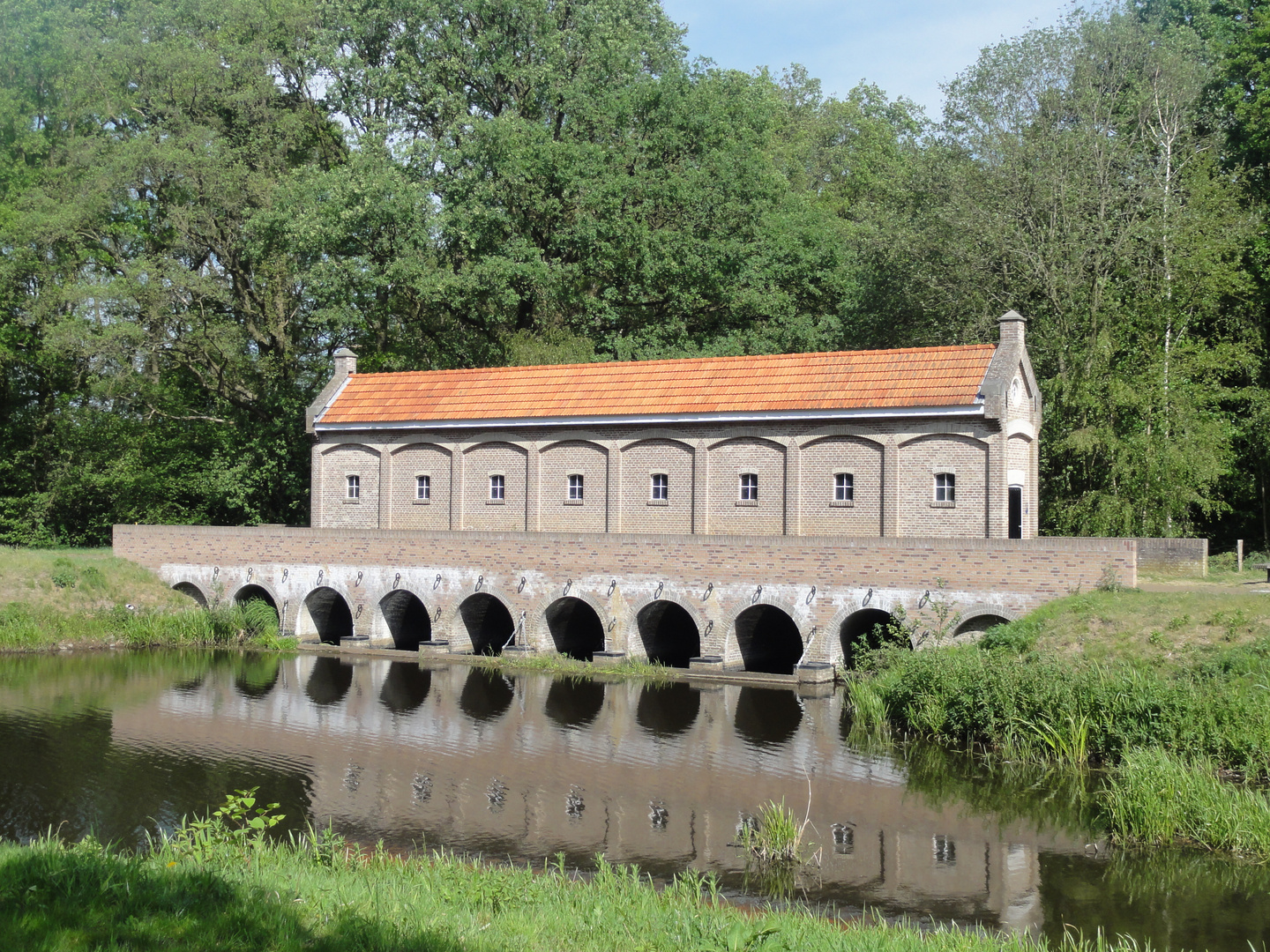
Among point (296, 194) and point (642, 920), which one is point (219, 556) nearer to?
point (296, 194)

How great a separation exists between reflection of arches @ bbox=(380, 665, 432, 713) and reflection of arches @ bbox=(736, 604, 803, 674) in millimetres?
6788

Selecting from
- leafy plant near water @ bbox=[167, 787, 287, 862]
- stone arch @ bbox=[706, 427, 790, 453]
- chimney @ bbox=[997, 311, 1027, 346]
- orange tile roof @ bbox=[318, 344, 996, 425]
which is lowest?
leafy plant near water @ bbox=[167, 787, 287, 862]

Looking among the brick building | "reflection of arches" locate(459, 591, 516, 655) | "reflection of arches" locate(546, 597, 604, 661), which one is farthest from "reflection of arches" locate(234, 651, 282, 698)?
"reflection of arches" locate(546, 597, 604, 661)

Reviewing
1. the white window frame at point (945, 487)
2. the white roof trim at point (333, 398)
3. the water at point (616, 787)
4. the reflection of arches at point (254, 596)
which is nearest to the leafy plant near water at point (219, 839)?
the water at point (616, 787)

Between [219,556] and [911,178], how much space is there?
926 inches

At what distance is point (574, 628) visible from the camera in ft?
97.3

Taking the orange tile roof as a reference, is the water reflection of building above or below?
below

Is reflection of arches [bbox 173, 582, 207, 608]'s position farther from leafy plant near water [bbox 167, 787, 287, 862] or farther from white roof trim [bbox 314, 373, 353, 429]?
leafy plant near water [bbox 167, 787, 287, 862]

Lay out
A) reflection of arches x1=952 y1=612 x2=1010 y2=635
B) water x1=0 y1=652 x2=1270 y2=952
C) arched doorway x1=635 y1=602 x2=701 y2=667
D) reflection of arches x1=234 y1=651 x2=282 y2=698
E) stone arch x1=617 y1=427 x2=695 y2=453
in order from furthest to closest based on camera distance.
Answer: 1. stone arch x1=617 y1=427 x2=695 y2=453
2. arched doorway x1=635 y1=602 x2=701 y2=667
3. reflection of arches x1=234 y1=651 x2=282 y2=698
4. reflection of arches x1=952 y1=612 x2=1010 y2=635
5. water x1=0 y1=652 x2=1270 y2=952

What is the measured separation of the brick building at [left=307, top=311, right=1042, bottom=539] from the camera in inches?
1008

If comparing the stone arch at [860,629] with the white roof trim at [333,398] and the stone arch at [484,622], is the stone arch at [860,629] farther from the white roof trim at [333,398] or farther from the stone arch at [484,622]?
the white roof trim at [333,398]

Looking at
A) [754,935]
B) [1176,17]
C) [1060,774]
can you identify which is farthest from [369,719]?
[1176,17]

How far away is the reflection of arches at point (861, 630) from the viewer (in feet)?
79.9

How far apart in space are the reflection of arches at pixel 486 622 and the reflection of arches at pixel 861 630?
836cm
